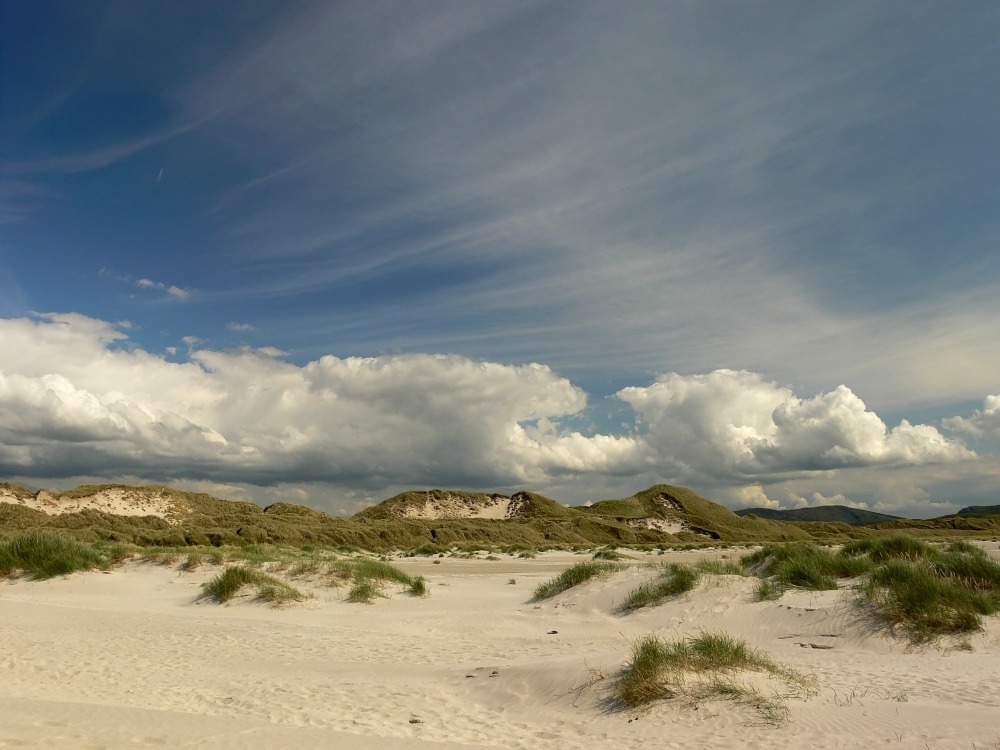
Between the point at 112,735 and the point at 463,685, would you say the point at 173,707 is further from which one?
the point at 463,685

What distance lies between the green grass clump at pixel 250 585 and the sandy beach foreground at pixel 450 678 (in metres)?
0.41

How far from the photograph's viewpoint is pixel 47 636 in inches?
493

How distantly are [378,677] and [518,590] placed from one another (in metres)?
13.4

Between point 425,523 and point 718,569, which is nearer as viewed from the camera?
point 718,569

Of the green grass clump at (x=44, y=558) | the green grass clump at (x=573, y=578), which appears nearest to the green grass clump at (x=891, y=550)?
the green grass clump at (x=573, y=578)

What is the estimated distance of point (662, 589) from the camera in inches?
630

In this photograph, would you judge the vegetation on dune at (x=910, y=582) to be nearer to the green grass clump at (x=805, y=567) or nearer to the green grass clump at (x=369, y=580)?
the green grass clump at (x=805, y=567)

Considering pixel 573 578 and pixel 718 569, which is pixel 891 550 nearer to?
pixel 718 569

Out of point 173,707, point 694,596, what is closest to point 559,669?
point 173,707

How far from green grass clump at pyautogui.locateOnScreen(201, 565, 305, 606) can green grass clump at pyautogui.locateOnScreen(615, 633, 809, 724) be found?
476 inches

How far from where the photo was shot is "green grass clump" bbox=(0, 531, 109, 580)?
2202cm

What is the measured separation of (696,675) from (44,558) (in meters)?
23.9

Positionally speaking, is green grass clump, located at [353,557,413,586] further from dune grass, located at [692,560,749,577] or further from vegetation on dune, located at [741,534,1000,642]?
vegetation on dune, located at [741,534,1000,642]

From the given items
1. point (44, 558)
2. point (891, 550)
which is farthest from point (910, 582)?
point (44, 558)
